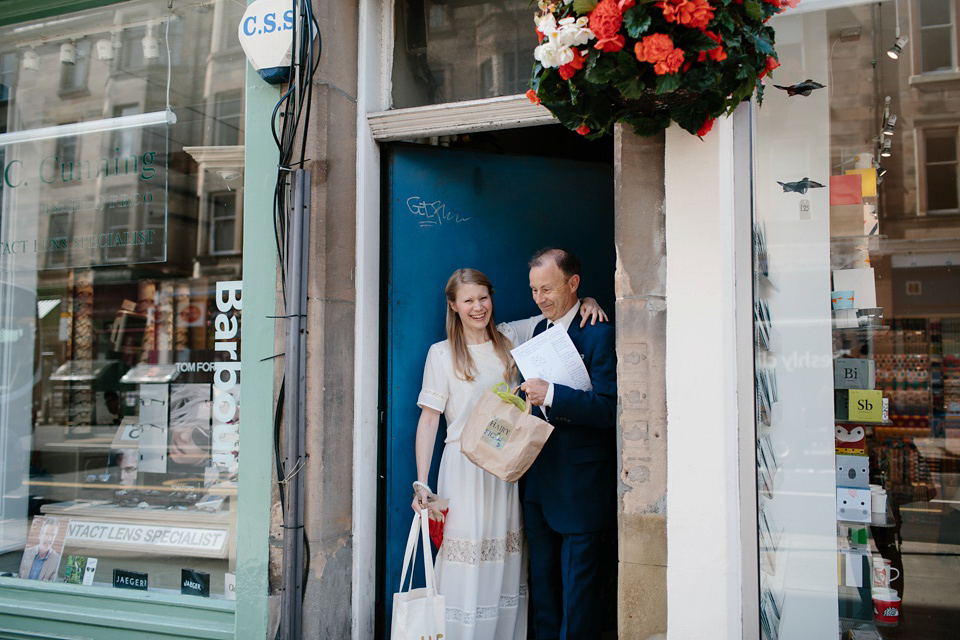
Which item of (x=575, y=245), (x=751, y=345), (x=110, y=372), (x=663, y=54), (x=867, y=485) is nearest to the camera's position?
(x=663, y=54)

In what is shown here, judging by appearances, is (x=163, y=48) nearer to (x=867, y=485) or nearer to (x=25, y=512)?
(x=25, y=512)

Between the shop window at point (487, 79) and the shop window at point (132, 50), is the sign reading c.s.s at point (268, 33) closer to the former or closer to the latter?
the shop window at point (487, 79)

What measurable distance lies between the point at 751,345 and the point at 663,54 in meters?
1.20

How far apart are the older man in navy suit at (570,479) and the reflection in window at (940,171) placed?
2067mm

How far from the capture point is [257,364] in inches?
137

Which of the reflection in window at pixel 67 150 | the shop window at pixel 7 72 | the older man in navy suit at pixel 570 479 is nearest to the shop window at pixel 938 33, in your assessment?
the older man in navy suit at pixel 570 479

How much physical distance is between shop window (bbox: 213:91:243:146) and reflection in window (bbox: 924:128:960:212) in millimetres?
3770

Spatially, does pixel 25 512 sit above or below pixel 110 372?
below

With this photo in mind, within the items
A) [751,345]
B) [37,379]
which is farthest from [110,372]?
[751,345]

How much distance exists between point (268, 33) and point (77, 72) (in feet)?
7.75

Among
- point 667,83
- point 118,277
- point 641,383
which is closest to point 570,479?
point 641,383

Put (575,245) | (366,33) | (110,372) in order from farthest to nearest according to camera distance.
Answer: (110,372) → (575,245) → (366,33)

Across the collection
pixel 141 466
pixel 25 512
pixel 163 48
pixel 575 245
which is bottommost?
pixel 25 512

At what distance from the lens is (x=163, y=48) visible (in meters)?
4.66
